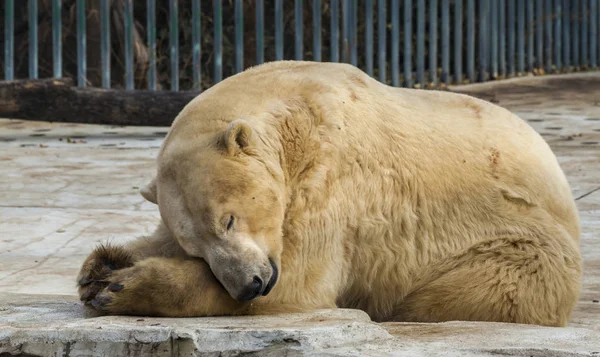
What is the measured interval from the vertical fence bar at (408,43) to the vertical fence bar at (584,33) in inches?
124

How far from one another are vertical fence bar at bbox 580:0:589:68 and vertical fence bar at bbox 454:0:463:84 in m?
2.26

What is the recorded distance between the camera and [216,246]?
3373mm

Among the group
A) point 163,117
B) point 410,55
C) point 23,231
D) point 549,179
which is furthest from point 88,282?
point 410,55

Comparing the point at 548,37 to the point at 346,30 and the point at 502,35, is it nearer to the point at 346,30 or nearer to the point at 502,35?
the point at 502,35

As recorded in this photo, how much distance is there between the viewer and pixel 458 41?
43.1 feet

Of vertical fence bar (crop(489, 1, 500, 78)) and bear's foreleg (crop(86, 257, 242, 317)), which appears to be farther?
vertical fence bar (crop(489, 1, 500, 78))

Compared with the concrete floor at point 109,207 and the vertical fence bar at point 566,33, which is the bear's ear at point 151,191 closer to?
the concrete floor at point 109,207

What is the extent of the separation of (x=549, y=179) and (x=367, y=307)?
81 cm

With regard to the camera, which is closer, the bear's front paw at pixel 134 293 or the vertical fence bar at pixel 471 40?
the bear's front paw at pixel 134 293

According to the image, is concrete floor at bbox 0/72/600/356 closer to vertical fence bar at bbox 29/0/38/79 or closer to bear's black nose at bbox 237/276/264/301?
bear's black nose at bbox 237/276/264/301

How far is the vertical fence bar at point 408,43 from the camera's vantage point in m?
12.5

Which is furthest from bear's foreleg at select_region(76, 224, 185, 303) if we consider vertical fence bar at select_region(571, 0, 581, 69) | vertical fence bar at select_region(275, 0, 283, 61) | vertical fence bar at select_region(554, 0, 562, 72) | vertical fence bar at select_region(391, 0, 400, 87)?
vertical fence bar at select_region(571, 0, 581, 69)

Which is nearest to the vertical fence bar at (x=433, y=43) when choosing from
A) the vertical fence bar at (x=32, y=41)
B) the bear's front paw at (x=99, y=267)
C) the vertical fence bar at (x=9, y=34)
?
the vertical fence bar at (x=32, y=41)

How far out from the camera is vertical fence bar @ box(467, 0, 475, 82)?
13163mm
